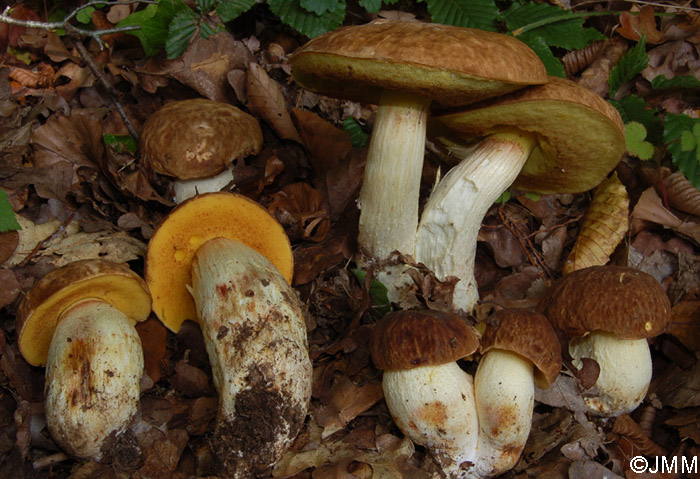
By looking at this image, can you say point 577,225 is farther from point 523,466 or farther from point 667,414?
point 523,466

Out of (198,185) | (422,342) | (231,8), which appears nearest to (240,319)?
(422,342)

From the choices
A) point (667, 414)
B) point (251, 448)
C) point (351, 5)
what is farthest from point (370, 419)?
point (351, 5)

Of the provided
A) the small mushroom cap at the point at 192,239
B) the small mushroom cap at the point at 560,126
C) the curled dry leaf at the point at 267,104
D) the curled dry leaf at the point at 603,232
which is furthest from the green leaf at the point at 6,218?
the curled dry leaf at the point at 603,232

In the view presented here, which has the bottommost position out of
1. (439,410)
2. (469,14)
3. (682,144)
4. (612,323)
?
(439,410)

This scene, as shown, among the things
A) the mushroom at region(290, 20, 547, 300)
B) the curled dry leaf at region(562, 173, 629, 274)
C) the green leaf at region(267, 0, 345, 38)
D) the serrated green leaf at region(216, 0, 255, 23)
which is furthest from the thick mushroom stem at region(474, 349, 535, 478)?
the serrated green leaf at region(216, 0, 255, 23)

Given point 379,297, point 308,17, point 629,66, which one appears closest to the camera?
point 379,297

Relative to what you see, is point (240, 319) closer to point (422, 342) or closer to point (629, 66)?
point (422, 342)

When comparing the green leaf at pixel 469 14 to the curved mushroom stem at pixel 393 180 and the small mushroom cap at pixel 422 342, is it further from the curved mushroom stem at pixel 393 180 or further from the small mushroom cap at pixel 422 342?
the small mushroom cap at pixel 422 342
